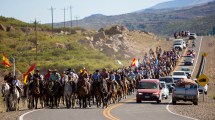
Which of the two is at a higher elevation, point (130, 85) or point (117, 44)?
point (130, 85)

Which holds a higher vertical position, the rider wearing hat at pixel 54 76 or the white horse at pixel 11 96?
the rider wearing hat at pixel 54 76

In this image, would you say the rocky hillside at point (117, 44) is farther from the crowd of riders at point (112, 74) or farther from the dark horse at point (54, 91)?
the dark horse at point (54, 91)

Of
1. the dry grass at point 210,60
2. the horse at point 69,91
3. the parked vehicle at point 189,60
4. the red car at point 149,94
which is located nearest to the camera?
the horse at point 69,91

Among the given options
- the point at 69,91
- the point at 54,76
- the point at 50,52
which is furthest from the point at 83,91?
the point at 50,52

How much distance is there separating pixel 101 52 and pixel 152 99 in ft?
274

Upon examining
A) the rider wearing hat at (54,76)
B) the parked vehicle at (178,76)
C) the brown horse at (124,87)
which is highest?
the rider wearing hat at (54,76)

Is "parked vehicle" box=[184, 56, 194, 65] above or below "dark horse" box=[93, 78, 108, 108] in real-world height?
below

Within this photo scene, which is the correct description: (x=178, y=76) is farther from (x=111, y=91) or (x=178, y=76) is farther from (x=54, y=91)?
(x=54, y=91)

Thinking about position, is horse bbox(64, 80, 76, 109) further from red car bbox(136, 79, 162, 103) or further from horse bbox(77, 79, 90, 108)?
red car bbox(136, 79, 162, 103)

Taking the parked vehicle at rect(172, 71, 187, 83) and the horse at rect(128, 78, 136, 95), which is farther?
the parked vehicle at rect(172, 71, 187, 83)

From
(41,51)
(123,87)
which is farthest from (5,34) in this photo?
(123,87)

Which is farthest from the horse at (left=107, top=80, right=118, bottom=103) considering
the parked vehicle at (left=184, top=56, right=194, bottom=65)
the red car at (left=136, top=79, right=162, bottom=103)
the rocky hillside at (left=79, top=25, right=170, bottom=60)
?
the rocky hillside at (left=79, top=25, right=170, bottom=60)

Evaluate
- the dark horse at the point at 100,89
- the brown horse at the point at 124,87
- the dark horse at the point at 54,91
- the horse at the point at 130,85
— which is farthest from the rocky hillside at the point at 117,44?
the dark horse at the point at 54,91

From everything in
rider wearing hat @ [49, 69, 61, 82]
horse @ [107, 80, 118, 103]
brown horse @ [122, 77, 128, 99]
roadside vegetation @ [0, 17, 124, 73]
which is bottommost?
roadside vegetation @ [0, 17, 124, 73]
